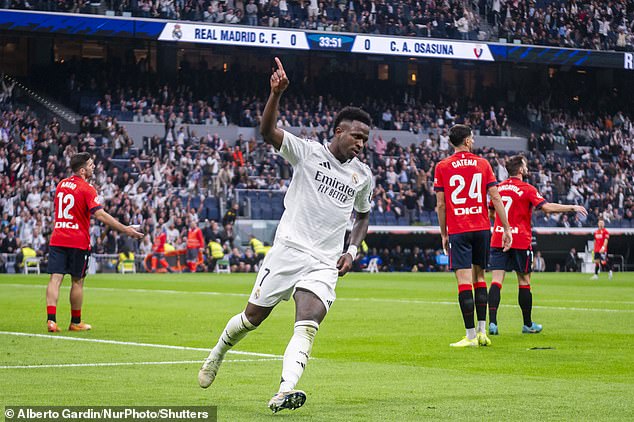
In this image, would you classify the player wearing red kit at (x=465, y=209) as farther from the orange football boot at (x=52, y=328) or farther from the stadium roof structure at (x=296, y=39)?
the stadium roof structure at (x=296, y=39)

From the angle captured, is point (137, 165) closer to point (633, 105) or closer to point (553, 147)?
point (553, 147)

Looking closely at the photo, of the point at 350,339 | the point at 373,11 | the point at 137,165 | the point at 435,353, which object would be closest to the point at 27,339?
the point at 350,339

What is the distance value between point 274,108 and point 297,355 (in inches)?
63.8

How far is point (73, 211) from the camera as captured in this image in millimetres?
14461

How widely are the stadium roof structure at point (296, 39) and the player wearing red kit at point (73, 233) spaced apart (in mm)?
33393

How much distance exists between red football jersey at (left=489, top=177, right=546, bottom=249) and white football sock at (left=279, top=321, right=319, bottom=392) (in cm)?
749

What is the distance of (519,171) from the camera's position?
576 inches

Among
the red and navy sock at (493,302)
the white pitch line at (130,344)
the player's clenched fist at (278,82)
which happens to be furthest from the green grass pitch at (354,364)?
the player's clenched fist at (278,82)

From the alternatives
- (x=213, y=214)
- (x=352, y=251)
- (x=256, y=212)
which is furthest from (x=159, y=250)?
Answer: (x=352, y=251)

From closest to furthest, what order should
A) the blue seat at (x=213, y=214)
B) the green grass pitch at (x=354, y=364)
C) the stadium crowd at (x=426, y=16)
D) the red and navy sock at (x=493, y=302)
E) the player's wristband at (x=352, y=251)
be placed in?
the green grass pitch at (x=354, y=364) → the player's wristband at (x=352, y=251) → the red and navy sock at (x=493, y=302) → the blue seat at (x=213, y=214) → the stadium crowd at (x=426, y=16)

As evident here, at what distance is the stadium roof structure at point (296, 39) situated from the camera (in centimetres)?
4653

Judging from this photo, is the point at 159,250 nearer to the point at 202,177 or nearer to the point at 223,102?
the point at 202,177

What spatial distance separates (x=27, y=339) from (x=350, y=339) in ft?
12.6

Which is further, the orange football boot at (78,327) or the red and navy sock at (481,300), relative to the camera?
the orange football boot at (78,327)
